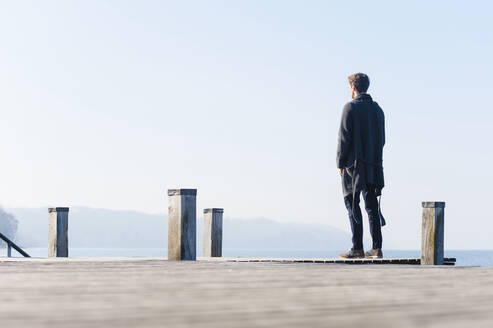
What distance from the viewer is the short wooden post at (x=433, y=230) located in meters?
10.5

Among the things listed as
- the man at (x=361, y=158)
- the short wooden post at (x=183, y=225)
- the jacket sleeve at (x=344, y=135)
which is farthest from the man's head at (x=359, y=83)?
the short wooden post at (x=183, y=225)

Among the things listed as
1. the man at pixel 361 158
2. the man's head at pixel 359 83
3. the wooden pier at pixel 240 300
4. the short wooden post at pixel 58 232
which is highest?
the man's head at pixel 359 83

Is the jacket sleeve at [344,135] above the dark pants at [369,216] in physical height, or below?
above

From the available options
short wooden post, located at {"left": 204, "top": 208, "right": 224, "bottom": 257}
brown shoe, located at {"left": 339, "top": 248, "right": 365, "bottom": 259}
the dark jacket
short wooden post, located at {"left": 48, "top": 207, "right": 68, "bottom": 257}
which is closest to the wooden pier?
the dark jacket

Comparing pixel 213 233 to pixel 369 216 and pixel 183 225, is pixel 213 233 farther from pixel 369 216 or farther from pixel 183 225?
pixel 183 225

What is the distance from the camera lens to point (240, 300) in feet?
12.0

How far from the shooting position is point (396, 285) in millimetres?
4852

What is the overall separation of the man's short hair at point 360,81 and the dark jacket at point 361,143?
0.12 metres

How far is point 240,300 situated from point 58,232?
1235 cm

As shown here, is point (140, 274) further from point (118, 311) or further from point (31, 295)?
point (118, 311)

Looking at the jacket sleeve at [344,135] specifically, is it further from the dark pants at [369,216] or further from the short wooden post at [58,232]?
the short wooden post at [58,232]

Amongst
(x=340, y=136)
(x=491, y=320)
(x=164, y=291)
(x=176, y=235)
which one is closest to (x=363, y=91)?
(x=340, y=136)

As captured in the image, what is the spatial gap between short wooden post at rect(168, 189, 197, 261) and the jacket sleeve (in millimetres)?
2268

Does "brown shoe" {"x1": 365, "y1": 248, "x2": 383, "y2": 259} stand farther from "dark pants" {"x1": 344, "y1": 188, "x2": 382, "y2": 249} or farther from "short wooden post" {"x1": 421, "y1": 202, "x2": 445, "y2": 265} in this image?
"short wooden post" {"x1": 421, "y1": 202, "x2": 445, "y2": 265}
